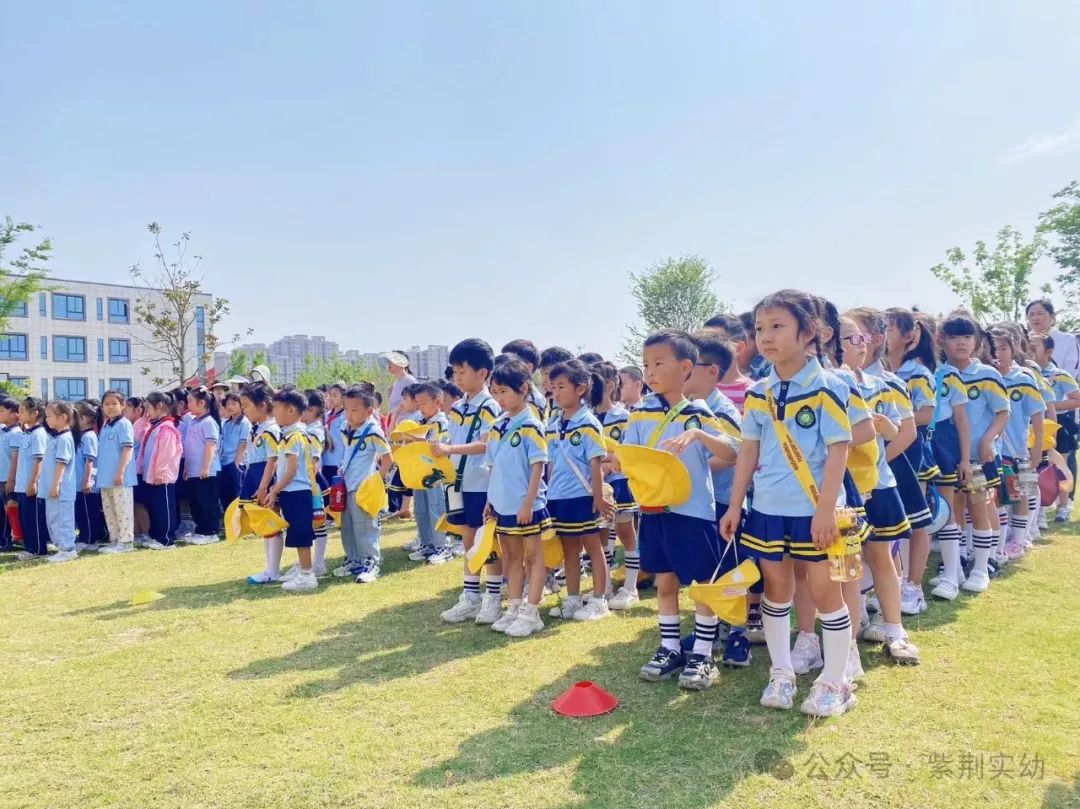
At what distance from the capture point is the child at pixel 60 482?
8.41 m

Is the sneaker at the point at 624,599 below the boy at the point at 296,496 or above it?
below

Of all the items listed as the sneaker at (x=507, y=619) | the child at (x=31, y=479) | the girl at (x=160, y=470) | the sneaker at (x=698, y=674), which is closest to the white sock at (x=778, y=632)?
the sneaker at (x=698, y=674)

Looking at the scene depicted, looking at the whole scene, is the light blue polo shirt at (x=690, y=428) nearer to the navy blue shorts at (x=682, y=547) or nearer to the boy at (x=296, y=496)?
the navy blue shorts at (x=682, y=547)

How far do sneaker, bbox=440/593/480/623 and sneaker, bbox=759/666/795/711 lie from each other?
7.92ft

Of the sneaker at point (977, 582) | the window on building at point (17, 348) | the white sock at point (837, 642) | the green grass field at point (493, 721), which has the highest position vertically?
the window on building at point (17, 348)

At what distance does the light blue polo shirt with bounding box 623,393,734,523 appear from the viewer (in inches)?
156

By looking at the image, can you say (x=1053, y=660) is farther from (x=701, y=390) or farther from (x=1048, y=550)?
(x=1048, y=550)

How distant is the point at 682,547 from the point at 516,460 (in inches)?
56.6

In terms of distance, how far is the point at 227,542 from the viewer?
935 cm

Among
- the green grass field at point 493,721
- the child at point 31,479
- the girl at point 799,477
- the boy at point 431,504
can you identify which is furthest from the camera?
the child at point 31,479

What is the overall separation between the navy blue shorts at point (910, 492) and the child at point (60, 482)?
8.48m

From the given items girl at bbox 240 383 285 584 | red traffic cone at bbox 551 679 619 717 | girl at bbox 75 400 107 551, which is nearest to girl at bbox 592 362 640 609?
red traffic cone at bbox 551 679 619 717

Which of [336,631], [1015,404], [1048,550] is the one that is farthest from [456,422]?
[1048,550]

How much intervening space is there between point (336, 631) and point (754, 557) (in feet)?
10.1
